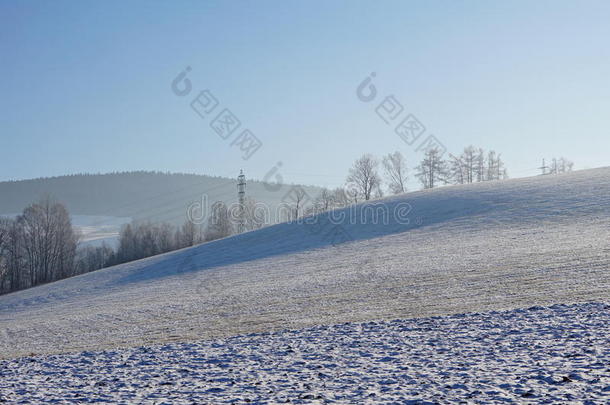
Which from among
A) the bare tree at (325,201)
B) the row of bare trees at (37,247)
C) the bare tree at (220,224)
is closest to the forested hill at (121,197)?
the bare tree at (325,201)

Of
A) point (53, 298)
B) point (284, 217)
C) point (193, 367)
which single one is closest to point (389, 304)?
point (193, 367)

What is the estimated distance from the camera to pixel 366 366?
10.6m

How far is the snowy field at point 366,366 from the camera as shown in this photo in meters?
8.54

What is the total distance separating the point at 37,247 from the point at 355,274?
182 ft

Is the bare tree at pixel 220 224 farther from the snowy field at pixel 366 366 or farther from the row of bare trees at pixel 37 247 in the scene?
the snowy field at pixel 366 366

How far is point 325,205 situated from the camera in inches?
3585

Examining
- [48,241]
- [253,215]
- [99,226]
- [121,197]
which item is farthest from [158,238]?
[121,197]

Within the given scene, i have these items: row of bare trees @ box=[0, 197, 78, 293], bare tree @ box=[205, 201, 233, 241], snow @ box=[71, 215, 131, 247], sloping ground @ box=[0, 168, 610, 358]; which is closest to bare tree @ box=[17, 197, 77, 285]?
row of bare trees @ box=[0, 197, 78, 293]

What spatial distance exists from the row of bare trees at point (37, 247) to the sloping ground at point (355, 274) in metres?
25.9

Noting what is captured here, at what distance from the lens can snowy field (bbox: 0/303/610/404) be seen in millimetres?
8539

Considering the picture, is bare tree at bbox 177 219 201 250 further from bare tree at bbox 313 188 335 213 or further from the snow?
the snow

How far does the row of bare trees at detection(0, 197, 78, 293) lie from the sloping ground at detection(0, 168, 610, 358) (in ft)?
84.9

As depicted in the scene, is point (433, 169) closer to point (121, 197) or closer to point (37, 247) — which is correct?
point (37, 247)

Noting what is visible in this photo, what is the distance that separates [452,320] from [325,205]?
76389 mm
